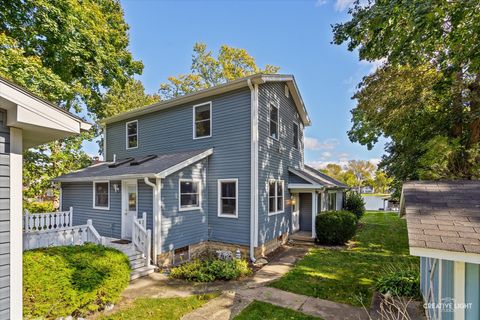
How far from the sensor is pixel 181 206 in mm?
9109

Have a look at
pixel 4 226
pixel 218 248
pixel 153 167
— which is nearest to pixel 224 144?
pixel 153 167

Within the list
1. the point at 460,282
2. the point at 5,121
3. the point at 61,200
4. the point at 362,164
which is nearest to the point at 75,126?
the point at 5,121

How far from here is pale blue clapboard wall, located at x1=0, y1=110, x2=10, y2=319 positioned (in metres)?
3.00

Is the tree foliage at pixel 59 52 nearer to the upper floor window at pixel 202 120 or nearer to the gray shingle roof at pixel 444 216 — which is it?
the upper floor window at pixel 202 120

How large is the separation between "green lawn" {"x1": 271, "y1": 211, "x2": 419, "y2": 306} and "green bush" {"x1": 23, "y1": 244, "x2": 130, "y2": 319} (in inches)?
162

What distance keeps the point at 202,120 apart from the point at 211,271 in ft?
19.6

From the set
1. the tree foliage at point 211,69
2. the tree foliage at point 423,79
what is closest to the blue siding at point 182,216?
the tree foliage at point 423,79

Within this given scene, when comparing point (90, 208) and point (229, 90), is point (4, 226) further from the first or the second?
point (90, 208)

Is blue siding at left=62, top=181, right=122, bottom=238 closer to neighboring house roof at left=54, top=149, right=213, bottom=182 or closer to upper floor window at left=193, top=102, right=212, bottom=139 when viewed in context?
neighboring house roof at left=54, top=149, right=213, bottom=182

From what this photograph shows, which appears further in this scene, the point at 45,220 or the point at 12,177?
the point at 45,220

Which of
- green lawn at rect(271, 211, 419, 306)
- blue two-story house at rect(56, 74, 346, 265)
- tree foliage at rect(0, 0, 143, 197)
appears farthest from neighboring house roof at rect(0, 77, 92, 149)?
tree foliage at rect(0, 0, 143, 197)

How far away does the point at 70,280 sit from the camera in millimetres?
4758

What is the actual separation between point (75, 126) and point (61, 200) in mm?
10775

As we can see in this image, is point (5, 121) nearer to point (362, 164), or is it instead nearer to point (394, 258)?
point (394, 258)
